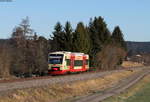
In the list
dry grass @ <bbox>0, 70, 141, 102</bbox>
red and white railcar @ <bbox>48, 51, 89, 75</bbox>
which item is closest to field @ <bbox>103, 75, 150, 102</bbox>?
dry grass @ <bbox>0, 70, 141, 102</bbox>

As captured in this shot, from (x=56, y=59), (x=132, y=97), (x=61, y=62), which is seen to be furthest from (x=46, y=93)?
(x=56, y=59)

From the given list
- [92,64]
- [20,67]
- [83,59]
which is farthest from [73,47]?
[20,67]

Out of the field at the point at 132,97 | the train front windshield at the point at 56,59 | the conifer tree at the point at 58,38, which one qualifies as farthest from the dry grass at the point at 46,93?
the conifer tree at the point at 58,38

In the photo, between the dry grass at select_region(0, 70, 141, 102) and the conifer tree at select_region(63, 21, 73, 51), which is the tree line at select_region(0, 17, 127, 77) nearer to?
the conifer tree at select_region(63, 21, 73, 51)

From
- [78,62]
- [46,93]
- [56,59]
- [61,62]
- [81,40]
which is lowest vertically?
[46,93]

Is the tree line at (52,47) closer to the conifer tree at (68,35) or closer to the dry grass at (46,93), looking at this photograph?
the conifer tree at (68,35)

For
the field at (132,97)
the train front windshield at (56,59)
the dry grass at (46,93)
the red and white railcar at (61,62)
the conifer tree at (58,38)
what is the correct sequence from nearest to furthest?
the dry grass at (46,93)
the field at (132,97)
the red and white railcar at (61,62)
the train front windshield at (56,59)
the conifer tree at (58,38)

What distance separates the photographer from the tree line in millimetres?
45688

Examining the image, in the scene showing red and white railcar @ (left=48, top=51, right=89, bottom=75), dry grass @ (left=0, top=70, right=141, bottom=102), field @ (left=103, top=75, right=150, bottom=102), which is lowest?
field @ (left=103, top=75, right=150, bottom=102)

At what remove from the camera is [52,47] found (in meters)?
69.2

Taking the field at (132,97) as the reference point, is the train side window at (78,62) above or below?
above

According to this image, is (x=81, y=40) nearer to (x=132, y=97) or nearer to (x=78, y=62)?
(x=78, y=62)

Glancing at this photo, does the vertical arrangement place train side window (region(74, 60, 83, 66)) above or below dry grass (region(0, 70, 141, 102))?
above

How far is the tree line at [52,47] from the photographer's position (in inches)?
1799
